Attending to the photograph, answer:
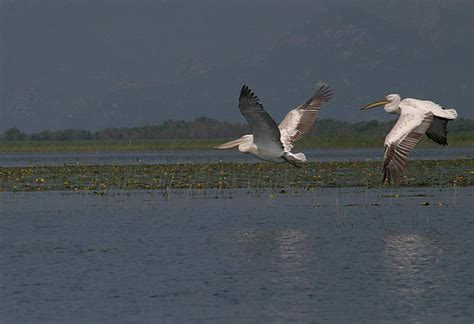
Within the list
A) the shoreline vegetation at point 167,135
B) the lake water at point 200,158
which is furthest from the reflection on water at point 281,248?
the shoreline vegetation at point 167,135

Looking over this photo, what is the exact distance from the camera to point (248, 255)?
53.7 ft

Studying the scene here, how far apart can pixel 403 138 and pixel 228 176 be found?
1455cm

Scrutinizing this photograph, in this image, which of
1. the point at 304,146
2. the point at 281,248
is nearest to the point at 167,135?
the point at 304,146

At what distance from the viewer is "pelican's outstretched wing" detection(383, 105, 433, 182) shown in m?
15.4

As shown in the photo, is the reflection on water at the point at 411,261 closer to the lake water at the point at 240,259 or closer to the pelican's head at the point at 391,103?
the lake water at the point at 240,259

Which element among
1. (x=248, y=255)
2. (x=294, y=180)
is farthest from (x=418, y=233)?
(x=294, y=180)

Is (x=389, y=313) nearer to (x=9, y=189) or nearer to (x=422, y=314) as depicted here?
(x=422, y=314)

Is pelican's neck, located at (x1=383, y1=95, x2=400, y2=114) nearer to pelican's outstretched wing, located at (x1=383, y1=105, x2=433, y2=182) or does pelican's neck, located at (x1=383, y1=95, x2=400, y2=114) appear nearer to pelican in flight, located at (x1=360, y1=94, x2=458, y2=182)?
pelican in flight, located at (x1=360, y1=94, x2=458, y2=182)

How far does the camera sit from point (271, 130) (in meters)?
17.9

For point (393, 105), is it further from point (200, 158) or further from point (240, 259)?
point (200, 158)

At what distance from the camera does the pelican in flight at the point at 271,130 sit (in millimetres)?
16641

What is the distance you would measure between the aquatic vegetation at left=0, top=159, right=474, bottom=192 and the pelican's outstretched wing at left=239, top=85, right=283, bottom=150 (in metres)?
7.89

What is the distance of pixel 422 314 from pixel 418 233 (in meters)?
6.39

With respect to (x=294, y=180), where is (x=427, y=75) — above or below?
above
